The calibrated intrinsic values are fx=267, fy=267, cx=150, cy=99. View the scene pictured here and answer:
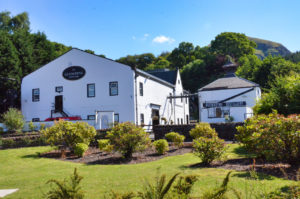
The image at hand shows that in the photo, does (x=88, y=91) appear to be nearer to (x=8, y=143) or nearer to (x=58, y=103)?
(x=58, y=103)

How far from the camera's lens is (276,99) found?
47.2ft

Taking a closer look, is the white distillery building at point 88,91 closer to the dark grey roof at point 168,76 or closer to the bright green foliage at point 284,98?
the dark grey roof at point 168,76

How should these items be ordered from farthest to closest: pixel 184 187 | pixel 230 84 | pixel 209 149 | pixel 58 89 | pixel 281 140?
pixel 230 84 < pixel 58 89 < pixel 209 149 < pixel 281 140 < pixel 184 187

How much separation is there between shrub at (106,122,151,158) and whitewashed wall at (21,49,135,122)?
1368 cm

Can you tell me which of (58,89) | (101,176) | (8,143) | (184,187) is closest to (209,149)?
(101,176)

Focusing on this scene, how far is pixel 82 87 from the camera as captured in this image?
30688 mm

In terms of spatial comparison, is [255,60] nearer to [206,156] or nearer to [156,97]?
[156,97]

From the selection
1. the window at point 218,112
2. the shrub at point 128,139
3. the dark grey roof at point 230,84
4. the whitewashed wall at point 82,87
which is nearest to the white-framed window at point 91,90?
the whitewashed wall at point 82,87

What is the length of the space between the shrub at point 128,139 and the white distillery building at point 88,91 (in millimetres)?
13181

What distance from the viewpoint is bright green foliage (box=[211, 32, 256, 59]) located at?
7988cm

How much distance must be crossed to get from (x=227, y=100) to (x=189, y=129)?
21612 millimetres

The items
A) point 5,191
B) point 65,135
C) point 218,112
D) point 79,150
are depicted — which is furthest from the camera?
point 218,112

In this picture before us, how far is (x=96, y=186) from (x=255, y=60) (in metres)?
67.7

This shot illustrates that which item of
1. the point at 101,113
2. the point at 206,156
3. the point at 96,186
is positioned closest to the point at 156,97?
the point at 101,113
